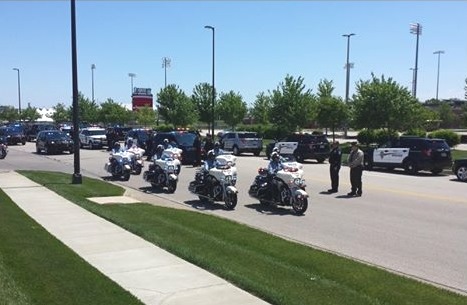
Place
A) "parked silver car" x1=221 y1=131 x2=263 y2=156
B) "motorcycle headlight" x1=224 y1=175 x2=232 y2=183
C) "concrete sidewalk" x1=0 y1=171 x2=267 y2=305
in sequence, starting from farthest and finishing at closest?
1. "parked silver car" x1=221 y1=131 x2=263 y2=156
2. "motorcycle headlight" x1=224 y1=175 x2=232 y2=183
3. "concrete sidewalk" x1=0 y1=171 x2=267 y2=305

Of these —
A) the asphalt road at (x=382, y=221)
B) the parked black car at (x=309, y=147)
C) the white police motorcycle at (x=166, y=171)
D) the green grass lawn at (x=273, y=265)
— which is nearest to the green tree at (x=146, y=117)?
the parked black car at (x=309, y=147)

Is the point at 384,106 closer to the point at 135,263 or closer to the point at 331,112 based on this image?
the point at 331,112

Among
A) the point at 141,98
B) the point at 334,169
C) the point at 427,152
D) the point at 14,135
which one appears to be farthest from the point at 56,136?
the point at 141,98

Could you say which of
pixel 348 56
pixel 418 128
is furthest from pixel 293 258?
pixel 348 56

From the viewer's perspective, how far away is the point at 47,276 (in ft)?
22.7

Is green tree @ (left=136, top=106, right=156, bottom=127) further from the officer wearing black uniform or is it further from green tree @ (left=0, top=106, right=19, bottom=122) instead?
the officer wearing black uniform

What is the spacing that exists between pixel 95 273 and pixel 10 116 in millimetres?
130416

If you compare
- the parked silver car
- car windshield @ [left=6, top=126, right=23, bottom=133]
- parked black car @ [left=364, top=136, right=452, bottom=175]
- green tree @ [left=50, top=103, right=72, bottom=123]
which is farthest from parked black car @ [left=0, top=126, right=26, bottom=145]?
green tree @ [left=50, top=103, right=72, bottom=123]

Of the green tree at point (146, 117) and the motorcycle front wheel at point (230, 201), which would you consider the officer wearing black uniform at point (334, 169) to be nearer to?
the motorcycle front wheel at point (230, 201)

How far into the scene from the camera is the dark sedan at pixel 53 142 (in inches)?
1529

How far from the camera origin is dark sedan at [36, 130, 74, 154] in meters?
38.8

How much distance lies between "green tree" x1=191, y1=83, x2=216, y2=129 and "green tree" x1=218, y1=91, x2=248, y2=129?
201 cm

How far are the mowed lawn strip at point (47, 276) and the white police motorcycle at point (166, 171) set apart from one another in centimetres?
866

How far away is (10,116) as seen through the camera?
420ft
